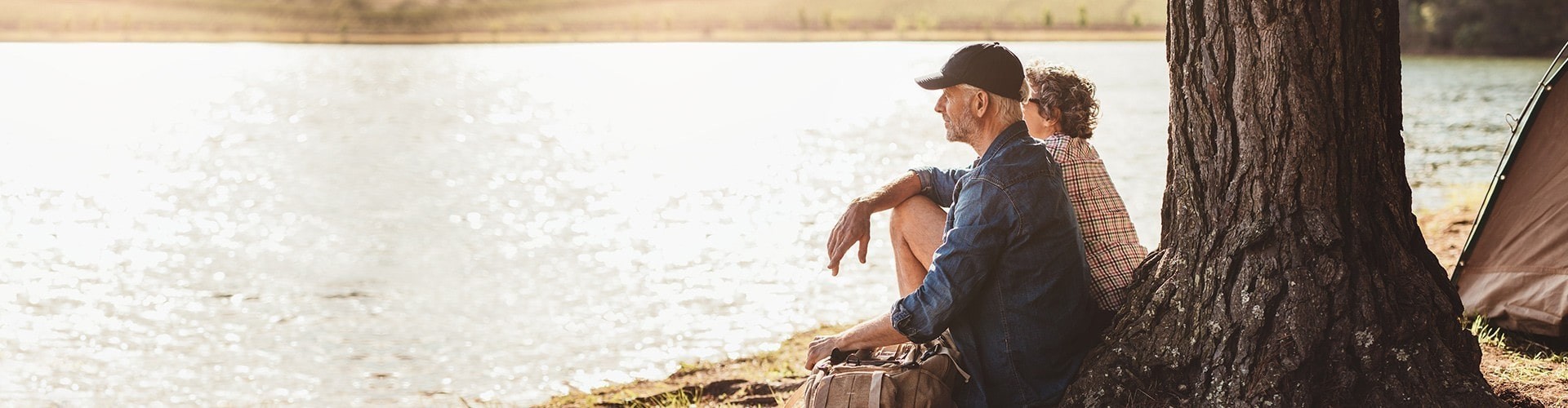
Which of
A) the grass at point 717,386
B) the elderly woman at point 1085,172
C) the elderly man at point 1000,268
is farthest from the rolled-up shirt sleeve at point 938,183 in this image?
the grass at point 717,386

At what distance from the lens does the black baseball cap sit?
3.58 metres

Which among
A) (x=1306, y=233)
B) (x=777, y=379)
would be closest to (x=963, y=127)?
(x=1306, y=233)

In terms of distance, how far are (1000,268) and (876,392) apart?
0.49 meters

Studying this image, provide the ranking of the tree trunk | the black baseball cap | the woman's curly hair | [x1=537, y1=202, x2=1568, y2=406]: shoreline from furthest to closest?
[x1=537, y1=202, x2=1568, y2=406]: shoreline → the woman's curly hair → the black baseball cap → the tree trunk

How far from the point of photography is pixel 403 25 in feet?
66.5

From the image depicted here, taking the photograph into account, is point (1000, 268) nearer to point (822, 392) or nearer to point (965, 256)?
point (965, 256)

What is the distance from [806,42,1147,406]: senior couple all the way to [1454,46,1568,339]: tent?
7.94ft

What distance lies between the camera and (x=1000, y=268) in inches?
141

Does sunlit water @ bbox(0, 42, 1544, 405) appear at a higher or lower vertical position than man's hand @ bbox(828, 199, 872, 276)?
lower

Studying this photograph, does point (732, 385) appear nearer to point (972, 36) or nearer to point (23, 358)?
point (23, 358)

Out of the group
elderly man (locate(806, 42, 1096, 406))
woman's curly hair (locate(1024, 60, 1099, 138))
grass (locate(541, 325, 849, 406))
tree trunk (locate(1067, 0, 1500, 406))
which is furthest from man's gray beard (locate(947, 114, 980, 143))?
grass (locate(541, 325, 849, 406))

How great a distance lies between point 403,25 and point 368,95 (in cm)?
1455

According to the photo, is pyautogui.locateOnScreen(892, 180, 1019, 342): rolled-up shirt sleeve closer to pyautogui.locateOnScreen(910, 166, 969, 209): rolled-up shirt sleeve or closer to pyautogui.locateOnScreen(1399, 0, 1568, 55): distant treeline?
pyautogui.locateOnScreen(910, 166, 969, 209): rolled-up shirt sleeve

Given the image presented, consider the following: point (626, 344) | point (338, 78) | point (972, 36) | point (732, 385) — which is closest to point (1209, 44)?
point (732, 385)
